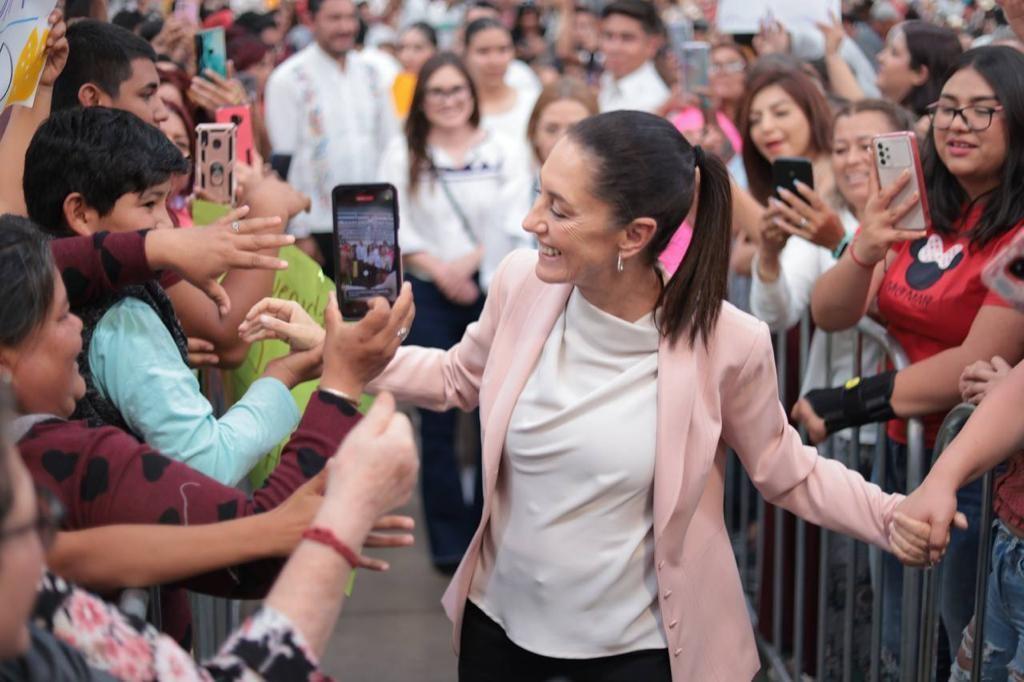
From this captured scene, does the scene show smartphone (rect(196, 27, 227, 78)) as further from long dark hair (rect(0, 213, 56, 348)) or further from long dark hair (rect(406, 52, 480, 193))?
long dark hair (rect(0, 213, 56, 348))

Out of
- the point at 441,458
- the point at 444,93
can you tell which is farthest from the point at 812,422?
the point at 444,93

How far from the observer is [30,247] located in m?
2.04

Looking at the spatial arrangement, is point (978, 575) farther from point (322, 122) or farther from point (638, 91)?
point (322, 122)

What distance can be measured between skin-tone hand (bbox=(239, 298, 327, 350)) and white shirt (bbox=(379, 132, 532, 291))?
11.1 feet

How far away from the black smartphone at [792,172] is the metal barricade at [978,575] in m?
1.04

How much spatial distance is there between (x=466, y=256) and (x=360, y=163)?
1677 millimetres

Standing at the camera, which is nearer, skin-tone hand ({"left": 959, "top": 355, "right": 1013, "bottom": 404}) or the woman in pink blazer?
the woman in pink blazer

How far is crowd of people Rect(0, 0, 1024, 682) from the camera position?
201 centimetres

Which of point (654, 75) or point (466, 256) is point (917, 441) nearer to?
point (466, 256)

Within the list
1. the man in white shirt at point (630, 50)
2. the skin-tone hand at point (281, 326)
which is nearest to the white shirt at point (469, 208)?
the man in white shirt at point (630, 50)

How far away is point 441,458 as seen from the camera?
612 cm

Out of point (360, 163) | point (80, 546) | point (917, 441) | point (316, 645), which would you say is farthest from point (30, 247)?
point (360, 163)

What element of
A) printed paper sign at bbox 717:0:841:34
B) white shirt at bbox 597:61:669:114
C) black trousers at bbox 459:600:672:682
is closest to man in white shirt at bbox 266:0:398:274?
white shirt at bbox 597:61:669:114

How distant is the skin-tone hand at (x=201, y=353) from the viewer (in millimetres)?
3031
